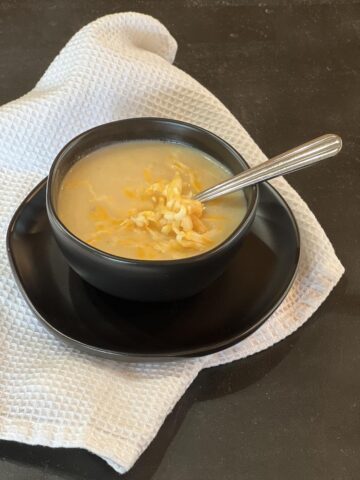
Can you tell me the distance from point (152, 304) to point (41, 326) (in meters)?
0.12

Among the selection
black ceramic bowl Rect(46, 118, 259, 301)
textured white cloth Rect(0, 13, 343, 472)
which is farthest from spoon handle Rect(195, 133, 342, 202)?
textured white cloth Rect(0, 13, 343, 472)

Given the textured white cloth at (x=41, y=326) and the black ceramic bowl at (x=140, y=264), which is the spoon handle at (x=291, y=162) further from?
the textured white cloth at (x=41, y=326)

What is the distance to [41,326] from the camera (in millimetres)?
717

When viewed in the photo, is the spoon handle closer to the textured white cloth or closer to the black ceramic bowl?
the black ceramic bowl

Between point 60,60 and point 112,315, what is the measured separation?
1.41 ft

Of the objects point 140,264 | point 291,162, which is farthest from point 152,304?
point 291,162

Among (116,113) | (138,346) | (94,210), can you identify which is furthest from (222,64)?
(138,346)

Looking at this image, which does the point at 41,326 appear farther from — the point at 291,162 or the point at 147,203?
the point at 291,162

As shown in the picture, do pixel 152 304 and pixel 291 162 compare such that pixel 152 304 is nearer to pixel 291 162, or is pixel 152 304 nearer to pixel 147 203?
pixel 147 203

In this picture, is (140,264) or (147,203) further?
(147,203)

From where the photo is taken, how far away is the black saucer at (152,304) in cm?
68

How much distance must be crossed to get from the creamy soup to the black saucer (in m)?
0.07

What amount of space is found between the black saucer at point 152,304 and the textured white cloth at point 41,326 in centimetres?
3

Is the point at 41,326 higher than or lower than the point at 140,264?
lower
